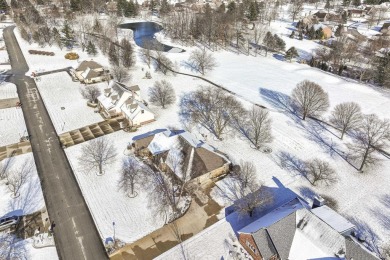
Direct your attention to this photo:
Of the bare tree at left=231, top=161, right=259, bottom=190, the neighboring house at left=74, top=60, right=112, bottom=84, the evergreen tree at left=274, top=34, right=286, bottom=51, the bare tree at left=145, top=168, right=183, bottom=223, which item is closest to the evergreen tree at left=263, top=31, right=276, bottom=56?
the evergreen tree at left=274, top=34, right=286, bottom=51

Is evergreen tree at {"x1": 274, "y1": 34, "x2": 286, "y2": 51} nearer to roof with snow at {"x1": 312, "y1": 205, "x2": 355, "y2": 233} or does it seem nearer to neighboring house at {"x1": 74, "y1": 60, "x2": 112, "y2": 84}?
neighboring house at {"x1": 74, "y1": 60, "x2": 112, "y2": 84}

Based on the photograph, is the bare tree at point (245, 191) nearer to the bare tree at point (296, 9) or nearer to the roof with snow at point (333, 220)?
the roof with snow at point (333, 220)

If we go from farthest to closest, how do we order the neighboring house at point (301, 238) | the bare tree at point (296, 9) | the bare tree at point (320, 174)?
the bare tree at point (296, 9)
the bare tree at point (320, 174)
the neighboring house at point (301, 238)

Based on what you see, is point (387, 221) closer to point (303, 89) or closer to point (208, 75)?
point (303, 89)

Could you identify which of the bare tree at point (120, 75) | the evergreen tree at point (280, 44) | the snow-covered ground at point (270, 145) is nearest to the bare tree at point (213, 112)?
the snow-covered ground at point (270, 145)

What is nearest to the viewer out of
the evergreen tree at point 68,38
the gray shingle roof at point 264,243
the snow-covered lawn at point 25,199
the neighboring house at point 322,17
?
the gray shingle roof at point 264,243

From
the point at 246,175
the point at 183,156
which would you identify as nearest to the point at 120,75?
the point at 183,156
